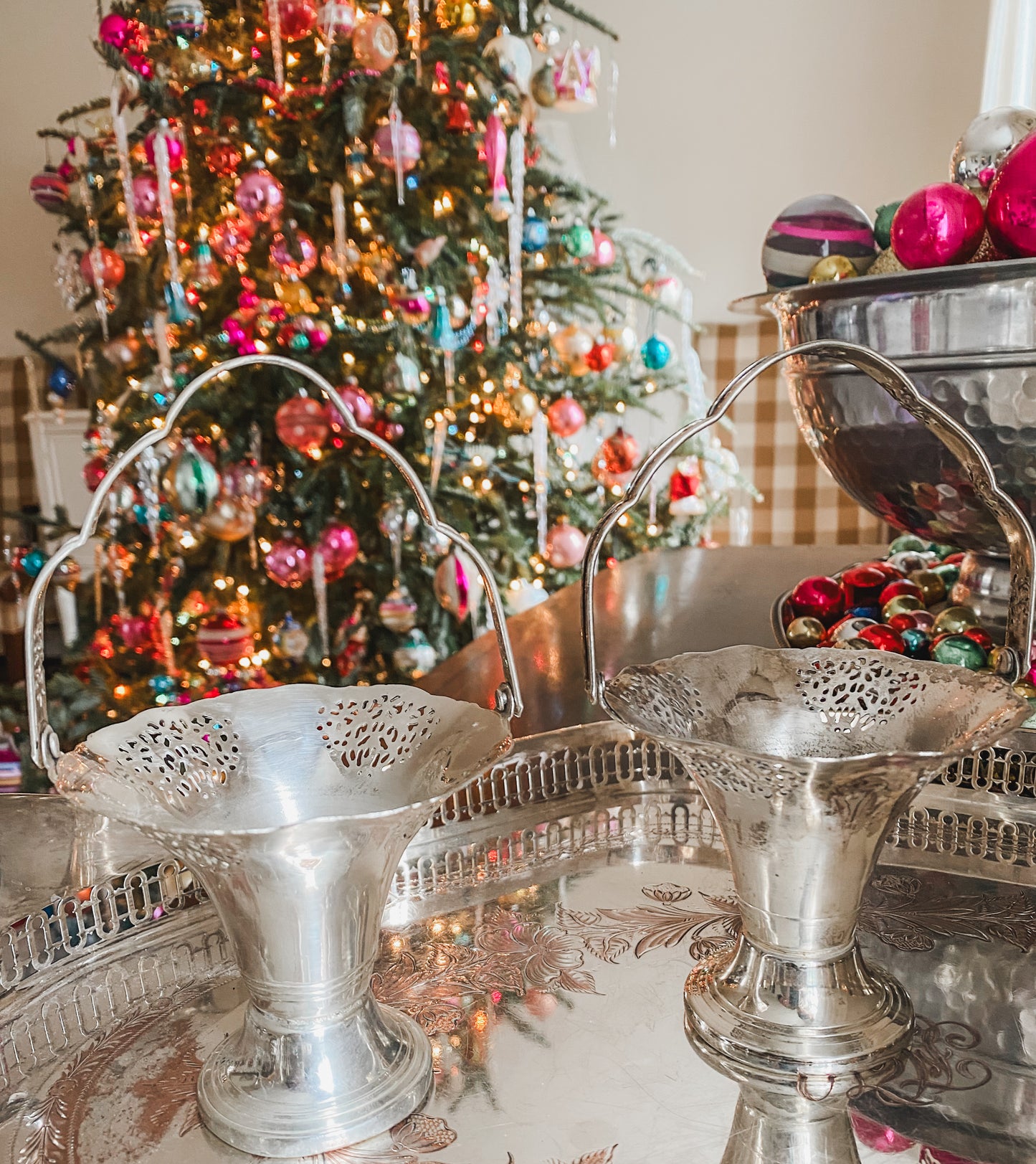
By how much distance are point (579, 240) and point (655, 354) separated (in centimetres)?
24

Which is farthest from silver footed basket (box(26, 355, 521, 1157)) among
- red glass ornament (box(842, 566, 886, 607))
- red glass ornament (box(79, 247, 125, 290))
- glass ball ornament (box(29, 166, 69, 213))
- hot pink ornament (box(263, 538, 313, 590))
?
glass ball ornament (box(29, 166, 69, 213))

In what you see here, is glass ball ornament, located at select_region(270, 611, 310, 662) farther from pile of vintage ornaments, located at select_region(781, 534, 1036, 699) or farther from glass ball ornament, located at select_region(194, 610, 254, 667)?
pile of vintage ornaments, located at select_region(781, 534, 1036, 699)

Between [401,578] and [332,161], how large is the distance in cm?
62

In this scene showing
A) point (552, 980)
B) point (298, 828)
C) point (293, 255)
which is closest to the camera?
point (298, 828)

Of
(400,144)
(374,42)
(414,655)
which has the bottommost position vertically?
(414,655)

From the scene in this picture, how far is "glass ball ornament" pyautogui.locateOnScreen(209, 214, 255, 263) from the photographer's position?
1.35m

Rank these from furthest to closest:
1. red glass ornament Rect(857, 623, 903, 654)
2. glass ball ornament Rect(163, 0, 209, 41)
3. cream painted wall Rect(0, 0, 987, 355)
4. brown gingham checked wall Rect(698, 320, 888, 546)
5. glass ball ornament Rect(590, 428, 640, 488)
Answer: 1. brown gingham checked wall Rect(698, 320, 888, 546)
2. cream painted wall Rect(0, 0, 987, 355)
3. glass ball ornament Rect(590, 428, 640, 488)
4. glass ball ornament Rect(163, 0, 209, 41)
5. red glass ornament Rect(857, 623, 903, 654)

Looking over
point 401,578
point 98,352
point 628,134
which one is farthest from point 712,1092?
point 628,134

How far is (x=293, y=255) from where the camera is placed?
132cm

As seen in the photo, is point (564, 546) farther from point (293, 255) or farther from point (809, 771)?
point (809, 771)

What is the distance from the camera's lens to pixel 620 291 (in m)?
1.55

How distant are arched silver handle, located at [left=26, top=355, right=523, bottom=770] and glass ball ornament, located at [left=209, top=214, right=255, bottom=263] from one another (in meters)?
1.09

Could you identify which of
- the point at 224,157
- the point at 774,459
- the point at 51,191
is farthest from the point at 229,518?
the point at 774,459

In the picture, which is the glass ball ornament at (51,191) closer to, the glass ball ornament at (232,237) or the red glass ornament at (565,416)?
the glass ball ornament at (232,237)
